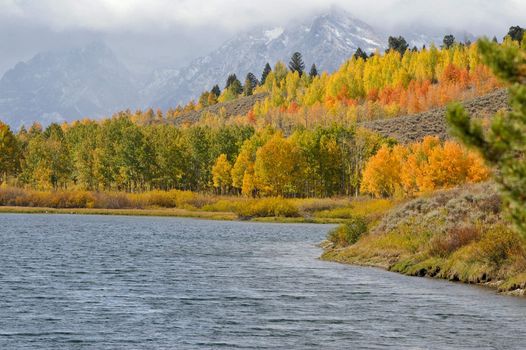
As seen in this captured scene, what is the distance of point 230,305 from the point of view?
3191 centimetres

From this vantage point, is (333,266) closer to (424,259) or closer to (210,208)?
(424,259)

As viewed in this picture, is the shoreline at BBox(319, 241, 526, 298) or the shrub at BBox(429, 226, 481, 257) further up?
the shrub at BBox(429, 226, 481, 257)

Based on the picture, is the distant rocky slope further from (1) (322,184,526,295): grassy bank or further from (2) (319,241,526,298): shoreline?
(2) (319,241,526,298): shoreline

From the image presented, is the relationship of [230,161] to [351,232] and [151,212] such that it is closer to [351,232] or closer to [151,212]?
[151,212]

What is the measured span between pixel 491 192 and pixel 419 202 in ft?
22.3

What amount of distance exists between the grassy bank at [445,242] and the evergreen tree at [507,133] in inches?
936

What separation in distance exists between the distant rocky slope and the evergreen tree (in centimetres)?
16379

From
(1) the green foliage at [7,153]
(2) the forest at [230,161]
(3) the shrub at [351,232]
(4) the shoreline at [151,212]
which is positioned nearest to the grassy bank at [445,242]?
(3) the shrub at [351,232]

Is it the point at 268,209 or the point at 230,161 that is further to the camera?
the point at 230,161

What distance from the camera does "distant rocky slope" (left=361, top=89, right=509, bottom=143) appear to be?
588 ft

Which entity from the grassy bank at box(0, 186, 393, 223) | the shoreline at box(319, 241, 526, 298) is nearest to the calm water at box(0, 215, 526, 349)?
the shoreline at box(319, 241, 526, 298)

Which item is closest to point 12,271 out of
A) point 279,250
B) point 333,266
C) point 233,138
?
point 333,266

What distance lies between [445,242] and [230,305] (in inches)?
695

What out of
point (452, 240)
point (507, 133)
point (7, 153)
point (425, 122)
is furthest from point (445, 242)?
point (425, 122)
